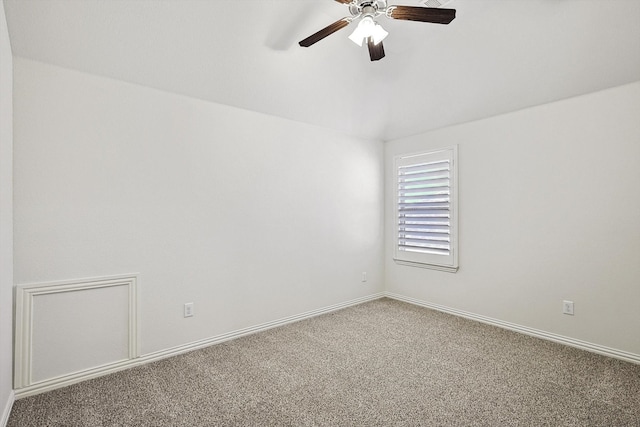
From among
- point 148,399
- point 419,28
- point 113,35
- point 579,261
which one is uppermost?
point 419,28

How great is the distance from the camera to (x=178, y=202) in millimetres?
2793

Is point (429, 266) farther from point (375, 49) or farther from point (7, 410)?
point (7, 410)

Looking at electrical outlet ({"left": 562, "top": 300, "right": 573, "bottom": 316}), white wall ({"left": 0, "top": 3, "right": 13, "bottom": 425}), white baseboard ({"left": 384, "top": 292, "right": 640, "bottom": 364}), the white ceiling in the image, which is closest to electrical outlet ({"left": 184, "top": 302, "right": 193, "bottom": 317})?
white wall ({"left": 0, "top": 3, "right": 13, "bottom": 425})

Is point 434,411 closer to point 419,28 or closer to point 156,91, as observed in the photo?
point 419,28

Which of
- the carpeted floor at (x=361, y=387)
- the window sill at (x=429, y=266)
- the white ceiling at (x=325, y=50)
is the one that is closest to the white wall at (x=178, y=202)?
the white ceiling at (x=325, y=50)

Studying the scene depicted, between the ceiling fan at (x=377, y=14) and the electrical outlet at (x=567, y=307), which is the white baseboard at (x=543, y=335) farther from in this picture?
the ceiling fan at (x=377, y=14)

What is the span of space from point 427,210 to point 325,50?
2257mm

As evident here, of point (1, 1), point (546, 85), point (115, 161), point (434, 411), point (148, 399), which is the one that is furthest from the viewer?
point (546, 85)

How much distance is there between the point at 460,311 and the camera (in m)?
3.75

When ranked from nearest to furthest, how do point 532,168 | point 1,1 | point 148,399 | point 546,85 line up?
point 1,1, point 148,399, point 546,85, point 532,168

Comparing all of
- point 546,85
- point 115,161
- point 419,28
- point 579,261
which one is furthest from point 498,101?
point 115,161

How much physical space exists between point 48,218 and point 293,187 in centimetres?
212

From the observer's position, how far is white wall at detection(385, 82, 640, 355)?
2658mm

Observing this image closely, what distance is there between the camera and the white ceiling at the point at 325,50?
2.17 meters
